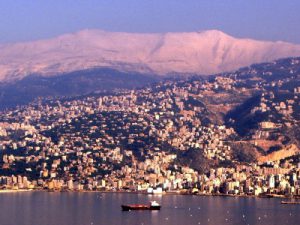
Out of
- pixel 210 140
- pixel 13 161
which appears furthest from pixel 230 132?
pixel 13 161

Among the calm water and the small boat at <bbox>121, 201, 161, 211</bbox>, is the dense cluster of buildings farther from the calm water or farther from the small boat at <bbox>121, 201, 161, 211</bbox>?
the small boat at <bbox>121, 201, 161, 211</bbox>

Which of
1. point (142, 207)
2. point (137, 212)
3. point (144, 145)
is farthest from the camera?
point (144, 145)

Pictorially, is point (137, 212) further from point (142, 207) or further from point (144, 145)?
point (144, 145)

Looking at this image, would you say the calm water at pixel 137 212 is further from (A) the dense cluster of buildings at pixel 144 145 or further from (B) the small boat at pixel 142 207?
(A) the dense cluster of buildings at pixel 144 145

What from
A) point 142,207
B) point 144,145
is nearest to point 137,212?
point 142,207

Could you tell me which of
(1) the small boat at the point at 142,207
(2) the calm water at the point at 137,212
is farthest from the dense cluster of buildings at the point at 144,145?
(1) the small boat at the point at 142,207

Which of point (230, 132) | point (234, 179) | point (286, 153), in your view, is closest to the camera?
point (234, 179)

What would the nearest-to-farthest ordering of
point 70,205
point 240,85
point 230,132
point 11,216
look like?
point 11,216 → point 70,205 → point 230,132 → point 240,85

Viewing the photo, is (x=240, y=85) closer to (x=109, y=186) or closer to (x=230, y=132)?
(x=230, y=132)

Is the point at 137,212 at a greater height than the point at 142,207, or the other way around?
the point at 142,207
